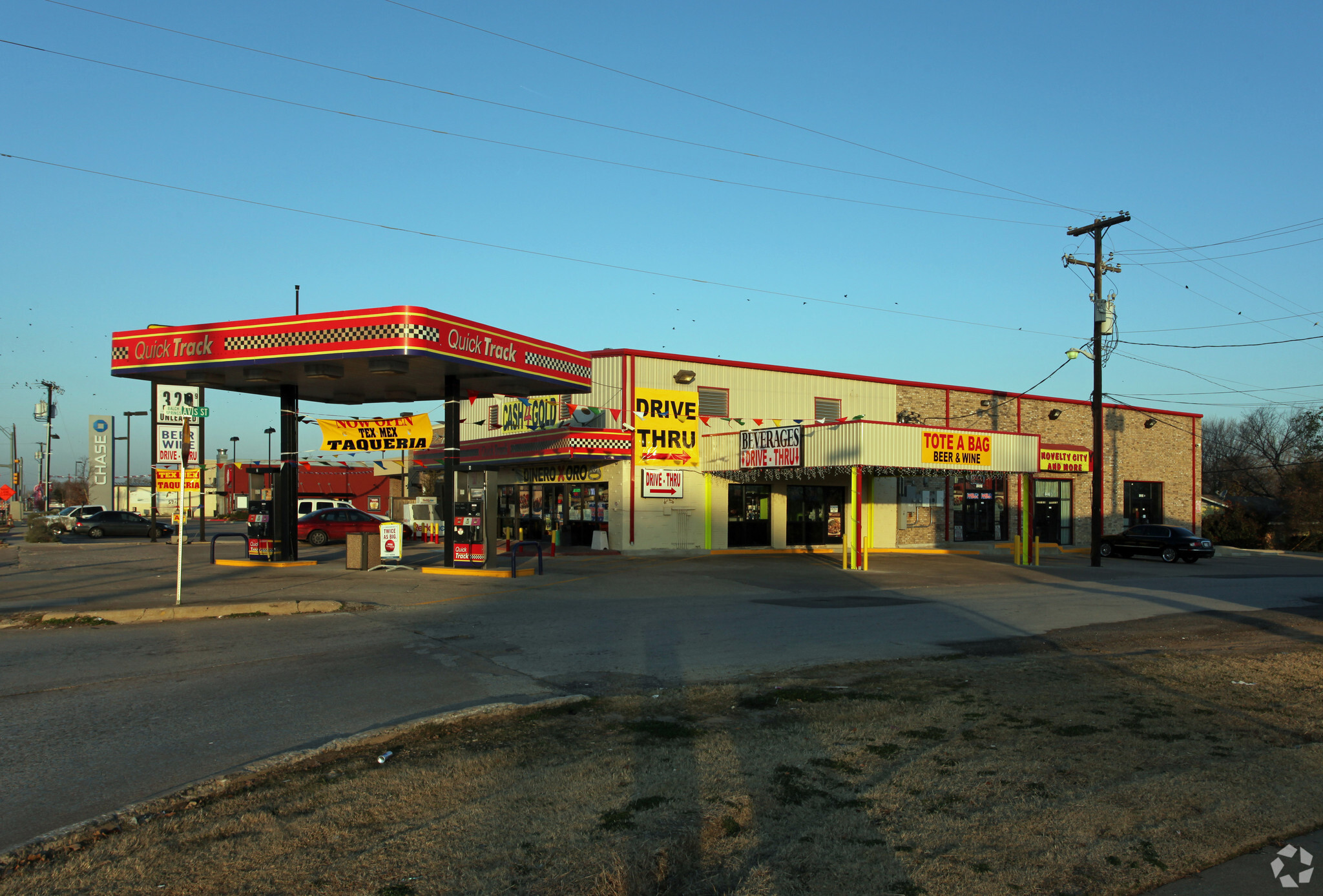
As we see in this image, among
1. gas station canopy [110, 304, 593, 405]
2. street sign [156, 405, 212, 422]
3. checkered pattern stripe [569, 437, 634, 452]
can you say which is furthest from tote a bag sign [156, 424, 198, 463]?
checkered pattern stripe [569, 437, 634, 452]

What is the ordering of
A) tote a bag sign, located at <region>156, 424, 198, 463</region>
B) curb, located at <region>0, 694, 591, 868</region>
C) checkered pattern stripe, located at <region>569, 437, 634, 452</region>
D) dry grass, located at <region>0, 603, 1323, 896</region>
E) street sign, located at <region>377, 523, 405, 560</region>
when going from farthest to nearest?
checkered pattern stripe, located at <region>569, 437, 634, 452</region> < street sign, located at <region>377, 523, 405, 560</region> < tote a bag sign, located at <region>156, 424, 198, 463</region> < curb, located at <region>0, 694, 591, 868</region> < dry grass, located at <region>0, 603, 1323, 896</region>

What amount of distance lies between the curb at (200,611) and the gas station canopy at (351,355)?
5.81 metres

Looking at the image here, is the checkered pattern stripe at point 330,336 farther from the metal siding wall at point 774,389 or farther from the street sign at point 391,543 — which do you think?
the metal siding wall at point 774,389

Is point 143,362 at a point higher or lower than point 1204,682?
higher

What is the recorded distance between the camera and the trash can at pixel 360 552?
2205 centimetres

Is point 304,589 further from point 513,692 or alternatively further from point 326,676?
point 513,692

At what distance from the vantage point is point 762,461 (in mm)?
29672

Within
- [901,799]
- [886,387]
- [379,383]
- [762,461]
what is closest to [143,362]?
[379,383]

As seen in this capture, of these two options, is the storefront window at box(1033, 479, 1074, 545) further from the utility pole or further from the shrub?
the shrub

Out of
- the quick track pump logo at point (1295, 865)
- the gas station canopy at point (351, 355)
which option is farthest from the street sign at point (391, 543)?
the quick track pump logo at point (1295, 865)

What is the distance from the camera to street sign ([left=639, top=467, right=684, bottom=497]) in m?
30.7

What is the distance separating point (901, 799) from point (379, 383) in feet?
65.8

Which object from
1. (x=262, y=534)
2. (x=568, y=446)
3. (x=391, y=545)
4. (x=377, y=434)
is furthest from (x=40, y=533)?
(x=568, y=446)

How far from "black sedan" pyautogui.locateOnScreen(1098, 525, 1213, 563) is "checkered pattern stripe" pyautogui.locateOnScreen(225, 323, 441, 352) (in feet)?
92.3
